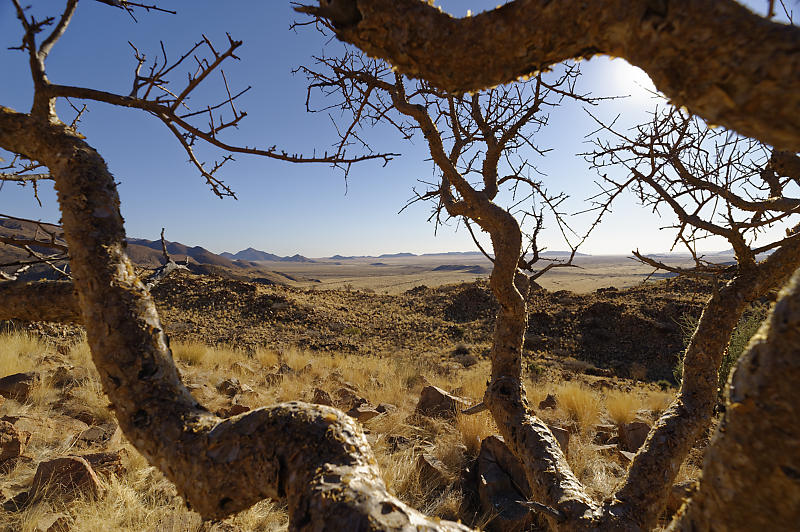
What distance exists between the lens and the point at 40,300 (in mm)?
1561

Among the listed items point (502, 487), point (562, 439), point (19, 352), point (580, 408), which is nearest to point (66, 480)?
point (502, 487)

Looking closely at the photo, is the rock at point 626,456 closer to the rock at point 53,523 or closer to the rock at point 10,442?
the rock at point 53,523

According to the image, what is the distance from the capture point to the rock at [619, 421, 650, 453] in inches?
177

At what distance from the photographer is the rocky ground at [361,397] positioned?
2.92m

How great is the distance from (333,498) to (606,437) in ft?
17.8

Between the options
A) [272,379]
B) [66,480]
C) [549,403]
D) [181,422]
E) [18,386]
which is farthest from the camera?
[272,379]

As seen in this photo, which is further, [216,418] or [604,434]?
[604,434]

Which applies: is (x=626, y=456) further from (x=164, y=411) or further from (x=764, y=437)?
(x=164, y=411)

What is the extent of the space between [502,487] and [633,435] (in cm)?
242

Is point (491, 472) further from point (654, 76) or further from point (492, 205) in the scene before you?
point (654, 76)

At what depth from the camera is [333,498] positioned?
3.08 feet

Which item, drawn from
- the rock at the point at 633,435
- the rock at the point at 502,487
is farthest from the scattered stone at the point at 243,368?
the rock at the point at 633,435

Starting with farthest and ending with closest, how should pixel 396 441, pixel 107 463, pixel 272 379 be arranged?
pixel 272 379, pixel 396 441, pixel 107 463

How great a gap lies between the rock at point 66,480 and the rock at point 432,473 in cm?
279
